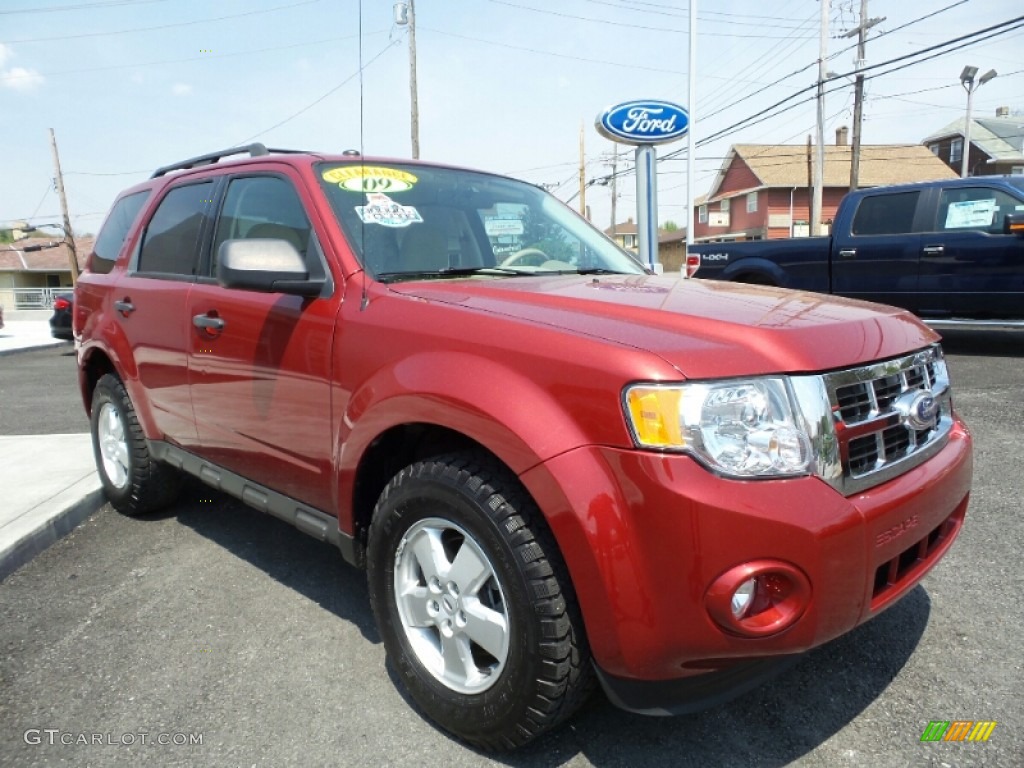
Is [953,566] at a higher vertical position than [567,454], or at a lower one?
lower

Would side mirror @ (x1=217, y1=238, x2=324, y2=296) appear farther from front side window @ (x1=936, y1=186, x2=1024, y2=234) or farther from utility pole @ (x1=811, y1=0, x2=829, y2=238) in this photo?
utility pole @ (x1=811, y1=0, x2=829, y2=238)

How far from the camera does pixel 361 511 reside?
2408 mm

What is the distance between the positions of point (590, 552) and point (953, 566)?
7.28 feet

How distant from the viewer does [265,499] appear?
2863 mm

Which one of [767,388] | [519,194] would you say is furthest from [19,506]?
[767,388]

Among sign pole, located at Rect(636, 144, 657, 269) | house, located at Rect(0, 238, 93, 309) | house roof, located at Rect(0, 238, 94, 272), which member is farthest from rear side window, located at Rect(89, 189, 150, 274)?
house roof, located at Rect(0, 238, 94, 272)

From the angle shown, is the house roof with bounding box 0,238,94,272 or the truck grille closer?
the truck grille

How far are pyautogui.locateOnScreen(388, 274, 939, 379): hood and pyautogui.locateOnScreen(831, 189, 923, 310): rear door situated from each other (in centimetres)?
688

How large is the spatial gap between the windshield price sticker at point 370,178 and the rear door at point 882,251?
7.19 meters

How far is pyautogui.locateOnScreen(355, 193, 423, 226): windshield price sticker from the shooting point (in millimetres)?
2678

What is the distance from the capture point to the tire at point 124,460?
3787mm

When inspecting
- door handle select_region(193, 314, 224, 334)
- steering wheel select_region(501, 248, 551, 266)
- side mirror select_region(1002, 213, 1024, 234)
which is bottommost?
door handle select_region(193, 314, 224, 334)

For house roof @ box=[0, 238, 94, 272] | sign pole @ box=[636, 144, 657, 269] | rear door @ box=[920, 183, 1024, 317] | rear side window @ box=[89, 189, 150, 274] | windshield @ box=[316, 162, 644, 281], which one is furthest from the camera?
house roof @ box=[0, 238, 94, 272]

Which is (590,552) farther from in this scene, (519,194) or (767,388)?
(519,194)
